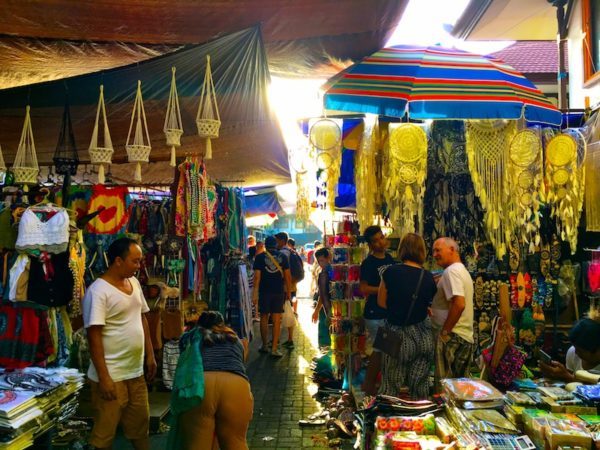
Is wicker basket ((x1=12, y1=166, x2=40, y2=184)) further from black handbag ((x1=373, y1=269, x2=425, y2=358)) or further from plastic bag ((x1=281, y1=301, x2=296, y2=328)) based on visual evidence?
plastic bag ((x1=281, y1=301, x2=296, y2=328))

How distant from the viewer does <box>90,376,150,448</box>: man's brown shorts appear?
11.5 feet

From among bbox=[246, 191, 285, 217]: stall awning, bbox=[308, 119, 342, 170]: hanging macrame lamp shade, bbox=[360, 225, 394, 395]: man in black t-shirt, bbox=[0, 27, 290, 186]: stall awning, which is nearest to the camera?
bbox=[0, 27, 290, 186]: stall awning

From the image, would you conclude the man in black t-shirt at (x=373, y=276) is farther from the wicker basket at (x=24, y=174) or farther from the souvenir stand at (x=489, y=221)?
the wicker basket at (x=24, y=174)

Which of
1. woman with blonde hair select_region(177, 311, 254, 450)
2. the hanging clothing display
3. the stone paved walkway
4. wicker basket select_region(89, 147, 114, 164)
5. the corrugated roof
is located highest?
the corrugated roof

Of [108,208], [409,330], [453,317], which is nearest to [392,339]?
[409,330]

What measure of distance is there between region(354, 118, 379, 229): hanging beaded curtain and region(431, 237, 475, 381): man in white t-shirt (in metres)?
0.94

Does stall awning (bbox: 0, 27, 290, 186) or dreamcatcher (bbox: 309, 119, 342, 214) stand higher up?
stall awning (bbox: 0, 27, 290, 186)

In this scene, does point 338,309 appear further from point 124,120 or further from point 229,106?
point 124,120

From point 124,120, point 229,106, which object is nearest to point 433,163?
point 229,106

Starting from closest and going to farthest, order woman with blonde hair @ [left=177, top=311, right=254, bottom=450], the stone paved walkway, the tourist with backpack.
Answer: woman with blonde hair @ [left=177, top=311, right=254, bottom=450] → the stone paved walkway → the tourist with backpack

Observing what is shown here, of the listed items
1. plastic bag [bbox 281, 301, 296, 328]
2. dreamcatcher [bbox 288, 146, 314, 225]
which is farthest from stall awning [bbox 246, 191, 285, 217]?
dreamcatcher [bbox 288, 146, 314, 225]

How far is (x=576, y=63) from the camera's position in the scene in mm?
7527

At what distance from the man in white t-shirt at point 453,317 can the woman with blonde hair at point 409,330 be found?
6.6 inches

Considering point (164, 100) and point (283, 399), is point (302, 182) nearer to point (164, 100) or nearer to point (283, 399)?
point (164, 100)
